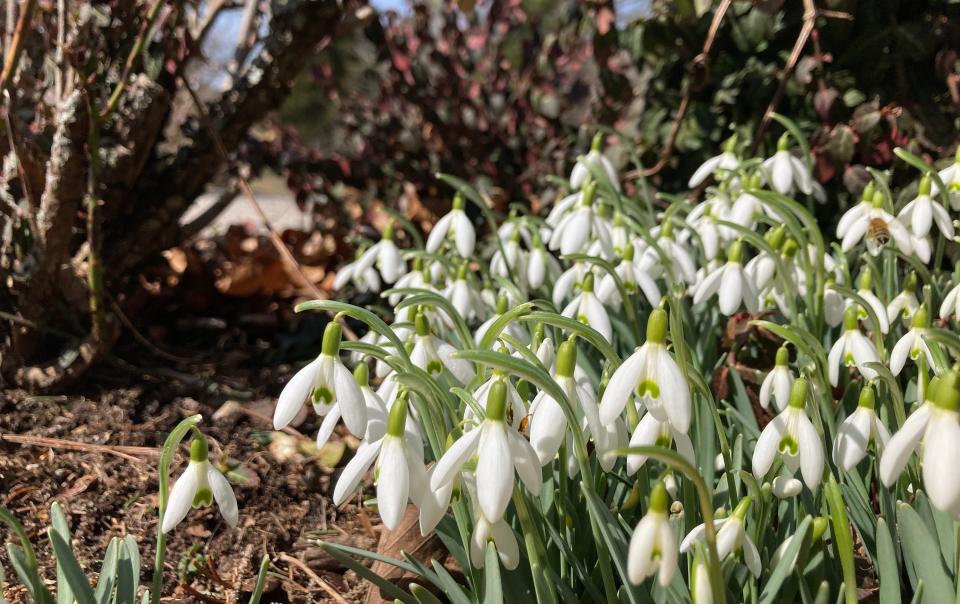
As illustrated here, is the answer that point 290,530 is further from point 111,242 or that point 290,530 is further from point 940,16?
point 940,16

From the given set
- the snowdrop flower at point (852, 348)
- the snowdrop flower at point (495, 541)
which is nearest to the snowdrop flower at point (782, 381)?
the snowdrop flower at point (852, 348)

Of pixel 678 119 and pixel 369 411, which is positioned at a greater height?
pixel 678 119

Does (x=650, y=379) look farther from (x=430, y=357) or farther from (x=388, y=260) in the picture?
(x=388, y=260)

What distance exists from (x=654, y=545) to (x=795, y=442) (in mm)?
308

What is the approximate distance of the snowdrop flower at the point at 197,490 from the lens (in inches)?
40.8

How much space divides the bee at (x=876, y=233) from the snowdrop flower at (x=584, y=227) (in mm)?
491

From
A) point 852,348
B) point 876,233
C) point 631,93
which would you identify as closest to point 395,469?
point 852,348

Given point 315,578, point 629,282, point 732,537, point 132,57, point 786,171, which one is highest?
point 132,57

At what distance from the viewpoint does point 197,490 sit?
105cm

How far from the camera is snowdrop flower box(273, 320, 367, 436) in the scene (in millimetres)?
1041

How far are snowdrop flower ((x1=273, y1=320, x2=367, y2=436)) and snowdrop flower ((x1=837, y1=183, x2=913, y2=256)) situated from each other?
100cm

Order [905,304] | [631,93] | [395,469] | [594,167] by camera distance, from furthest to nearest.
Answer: [631,93]
[594,167]
[905,304]
[395,469]

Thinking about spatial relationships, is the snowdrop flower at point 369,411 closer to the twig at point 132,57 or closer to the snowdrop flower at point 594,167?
the snowdrop flower at point 594,167

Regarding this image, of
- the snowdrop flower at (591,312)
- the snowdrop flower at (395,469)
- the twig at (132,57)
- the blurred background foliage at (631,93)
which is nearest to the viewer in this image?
the snowdrop flower at (395,469)
